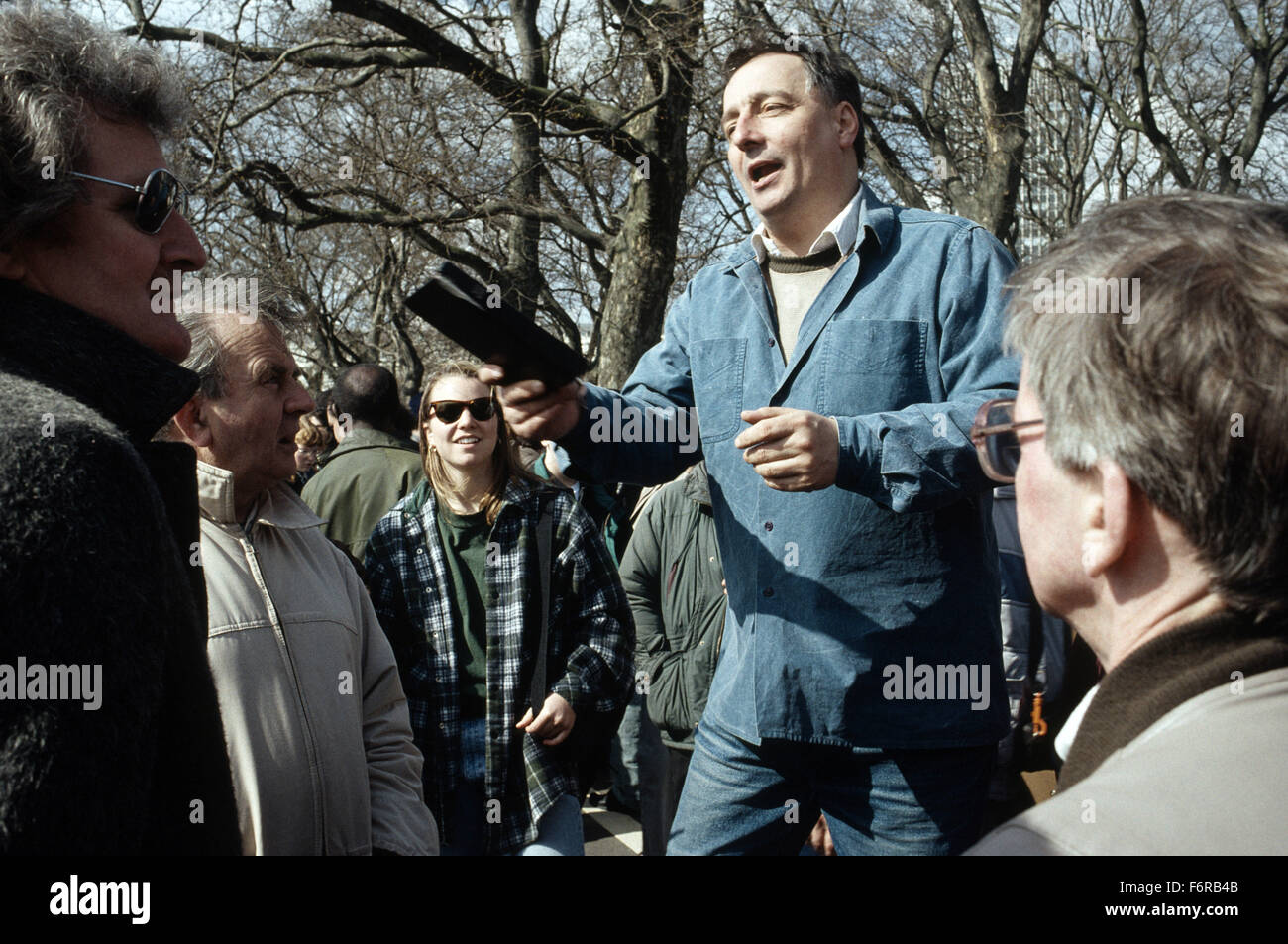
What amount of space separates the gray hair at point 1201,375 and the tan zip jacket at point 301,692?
169 cm

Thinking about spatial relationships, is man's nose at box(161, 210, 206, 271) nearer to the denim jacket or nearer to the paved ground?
the denim jacket

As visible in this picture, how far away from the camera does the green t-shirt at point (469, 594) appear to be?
11.6 feet

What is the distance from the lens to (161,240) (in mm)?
1953

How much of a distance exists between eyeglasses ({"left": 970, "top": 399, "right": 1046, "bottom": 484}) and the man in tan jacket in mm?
1484

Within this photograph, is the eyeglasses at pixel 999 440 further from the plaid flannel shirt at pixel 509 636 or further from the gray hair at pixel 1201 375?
the plaid flannel shirt at pixel 509 636

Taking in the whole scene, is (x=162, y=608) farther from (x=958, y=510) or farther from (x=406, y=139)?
(x=406, y=139)

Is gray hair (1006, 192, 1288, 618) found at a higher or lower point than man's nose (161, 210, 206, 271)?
lower

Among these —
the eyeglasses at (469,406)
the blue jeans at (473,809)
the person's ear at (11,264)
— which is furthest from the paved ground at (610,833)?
the person's ear at (11,264)

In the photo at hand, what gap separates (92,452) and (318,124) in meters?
11.7

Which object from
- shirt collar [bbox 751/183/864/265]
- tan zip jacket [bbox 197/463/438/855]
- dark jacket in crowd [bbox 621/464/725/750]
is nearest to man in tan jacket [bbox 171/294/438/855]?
tan zip jacket [bbox 197/463/438/855]

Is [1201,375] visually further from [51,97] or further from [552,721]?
[552,721]

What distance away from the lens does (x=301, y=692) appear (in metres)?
2.47

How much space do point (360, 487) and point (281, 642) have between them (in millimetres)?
2732

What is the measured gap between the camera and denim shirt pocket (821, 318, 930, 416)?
2697 millimetres
